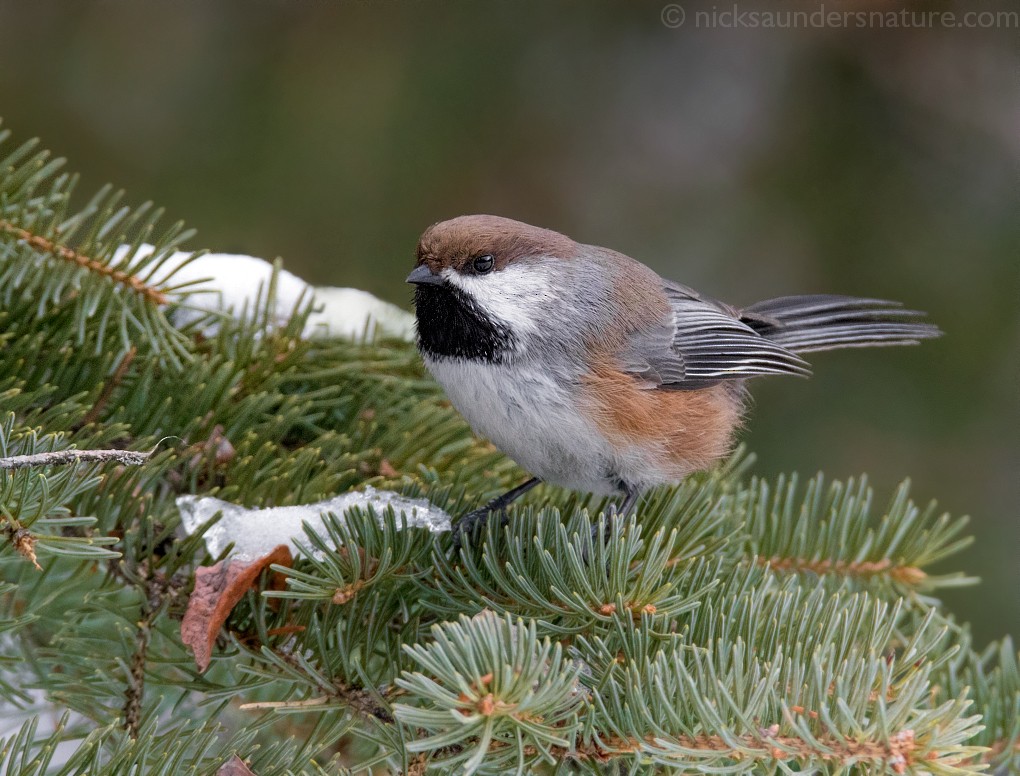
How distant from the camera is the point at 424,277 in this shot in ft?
6.37

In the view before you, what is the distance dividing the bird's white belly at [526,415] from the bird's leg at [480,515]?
0.25ft

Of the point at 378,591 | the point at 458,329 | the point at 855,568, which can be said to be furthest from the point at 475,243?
the point at 855,568

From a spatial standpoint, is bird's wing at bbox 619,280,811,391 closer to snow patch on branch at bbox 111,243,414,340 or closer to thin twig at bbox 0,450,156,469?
snow patch on branch at bbox 111,243,414,340

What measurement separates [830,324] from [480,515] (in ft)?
4.46

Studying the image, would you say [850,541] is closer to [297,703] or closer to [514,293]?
[514,293]

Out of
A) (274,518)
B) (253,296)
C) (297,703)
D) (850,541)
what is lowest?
(297,703)

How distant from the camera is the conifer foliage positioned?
1101mm

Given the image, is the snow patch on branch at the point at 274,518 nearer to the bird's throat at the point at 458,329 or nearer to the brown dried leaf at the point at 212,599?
the brown dried leaf at the point at 212,599

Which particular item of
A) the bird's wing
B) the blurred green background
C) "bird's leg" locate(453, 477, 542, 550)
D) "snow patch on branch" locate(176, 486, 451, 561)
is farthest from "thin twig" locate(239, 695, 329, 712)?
the blurred green background

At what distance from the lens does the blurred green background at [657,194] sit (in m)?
3.33

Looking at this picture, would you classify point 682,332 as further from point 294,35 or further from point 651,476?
point 294,35

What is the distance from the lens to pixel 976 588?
3191mm

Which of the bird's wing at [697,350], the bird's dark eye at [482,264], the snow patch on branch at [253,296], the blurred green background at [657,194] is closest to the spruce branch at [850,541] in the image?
the bird's wing at [697,350]

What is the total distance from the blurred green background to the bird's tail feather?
90 centimetres
